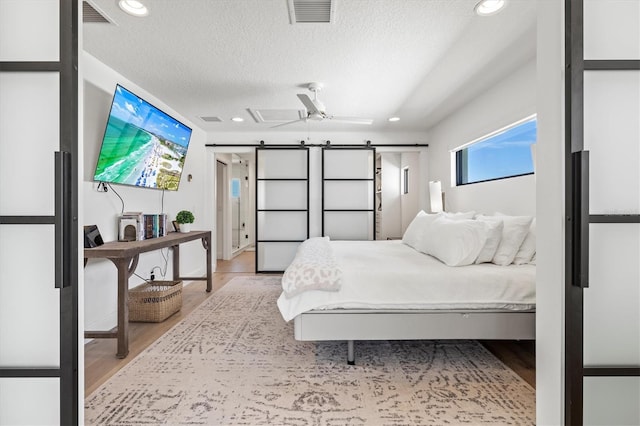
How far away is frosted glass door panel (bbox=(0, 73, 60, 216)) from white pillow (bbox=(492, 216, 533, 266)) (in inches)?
106

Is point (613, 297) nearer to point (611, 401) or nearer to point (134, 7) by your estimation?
point (611, 401)

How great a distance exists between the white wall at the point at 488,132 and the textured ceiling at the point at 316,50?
0.54 ft

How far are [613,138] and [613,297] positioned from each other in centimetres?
52

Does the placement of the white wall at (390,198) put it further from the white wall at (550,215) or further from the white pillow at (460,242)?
the white wall at (550,215)

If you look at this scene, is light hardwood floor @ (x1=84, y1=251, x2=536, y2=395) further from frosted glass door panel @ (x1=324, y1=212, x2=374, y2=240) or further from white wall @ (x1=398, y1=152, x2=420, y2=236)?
white wall @ (x1=398, y1=152, x2=420, y2=236)

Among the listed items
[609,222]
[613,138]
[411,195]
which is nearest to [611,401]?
[609,222]

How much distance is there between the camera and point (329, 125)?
194 inches

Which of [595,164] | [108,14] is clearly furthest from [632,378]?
[108,14]

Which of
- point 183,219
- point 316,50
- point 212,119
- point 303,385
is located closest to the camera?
point 303,385

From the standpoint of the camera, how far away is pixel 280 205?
5.40 metres

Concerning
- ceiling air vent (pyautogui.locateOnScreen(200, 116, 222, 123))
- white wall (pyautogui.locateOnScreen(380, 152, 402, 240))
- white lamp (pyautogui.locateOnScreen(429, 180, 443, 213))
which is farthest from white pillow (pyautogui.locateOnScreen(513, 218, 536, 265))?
white wall (pyautogui.locateOnScreen(380, 152, 402, 240))

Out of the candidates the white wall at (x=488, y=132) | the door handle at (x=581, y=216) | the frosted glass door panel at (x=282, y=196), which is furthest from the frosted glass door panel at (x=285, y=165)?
the door handle at (x=581, y=216)

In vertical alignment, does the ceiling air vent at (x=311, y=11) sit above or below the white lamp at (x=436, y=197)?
above

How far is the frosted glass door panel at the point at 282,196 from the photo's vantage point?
5391 millimetres
